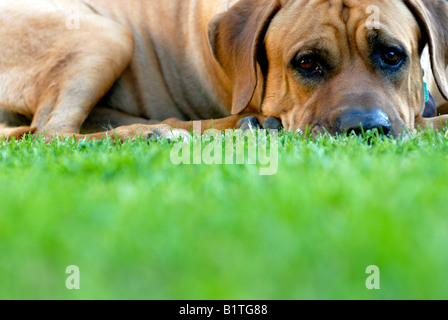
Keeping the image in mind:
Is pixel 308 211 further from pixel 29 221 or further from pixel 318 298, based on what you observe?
pixel 29 221

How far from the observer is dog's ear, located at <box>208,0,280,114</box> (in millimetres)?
3803

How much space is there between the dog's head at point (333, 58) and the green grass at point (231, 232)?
3.74 ft

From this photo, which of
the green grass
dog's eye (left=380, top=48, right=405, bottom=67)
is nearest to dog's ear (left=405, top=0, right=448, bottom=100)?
dog's eye (left=380, top=48, right=405, bottom=67)

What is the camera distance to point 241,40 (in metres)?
3.88

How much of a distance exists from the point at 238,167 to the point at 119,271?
3.47 feet

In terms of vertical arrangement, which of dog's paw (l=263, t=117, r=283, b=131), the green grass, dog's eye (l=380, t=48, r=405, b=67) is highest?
dog's eye (l=380, t=48, r=405, b=67)

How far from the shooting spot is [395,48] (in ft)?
11.3

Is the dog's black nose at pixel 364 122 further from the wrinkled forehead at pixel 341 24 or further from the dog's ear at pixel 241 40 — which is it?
the dog's ear at pixel 241 40

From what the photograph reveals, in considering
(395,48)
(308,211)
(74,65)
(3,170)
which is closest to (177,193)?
(308,211)

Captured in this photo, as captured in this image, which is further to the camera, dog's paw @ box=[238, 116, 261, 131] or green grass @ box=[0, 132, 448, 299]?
dog's paw @ box=[238, 116, 261, 131]

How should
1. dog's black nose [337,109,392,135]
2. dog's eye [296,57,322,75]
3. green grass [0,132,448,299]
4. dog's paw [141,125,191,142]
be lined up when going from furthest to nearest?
dog's eye [296,57,322,75]
dog's paw [141,125,191,142]
dog's black nose [337,109,392,135]
green grass [0,132,448,299]

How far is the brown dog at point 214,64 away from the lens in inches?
135

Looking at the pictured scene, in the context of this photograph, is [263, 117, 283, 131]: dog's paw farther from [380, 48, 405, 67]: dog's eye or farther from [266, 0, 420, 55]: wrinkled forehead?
[380, 48, 405, 67]: dog's eye

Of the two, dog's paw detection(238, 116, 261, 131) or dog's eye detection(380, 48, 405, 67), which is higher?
dog's eye detection(380, 48, 405, 67)
